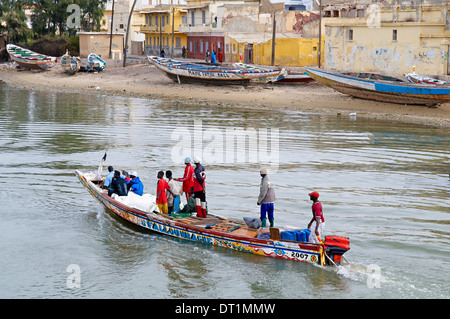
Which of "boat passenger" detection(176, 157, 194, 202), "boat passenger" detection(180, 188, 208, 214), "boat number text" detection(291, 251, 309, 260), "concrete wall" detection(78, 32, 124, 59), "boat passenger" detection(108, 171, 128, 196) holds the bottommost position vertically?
"boat number text" detection(291, 251, 309, 260)

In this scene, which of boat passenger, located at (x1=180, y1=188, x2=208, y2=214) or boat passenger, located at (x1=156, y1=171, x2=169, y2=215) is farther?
boat passenger, located at (x1=180, y1=188, x2=208, y2=214)

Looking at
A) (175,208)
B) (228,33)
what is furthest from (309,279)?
(228,33)

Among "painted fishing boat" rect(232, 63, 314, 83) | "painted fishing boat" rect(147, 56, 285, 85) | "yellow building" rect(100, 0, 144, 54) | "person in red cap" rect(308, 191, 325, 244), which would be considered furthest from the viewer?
"yellow building" rect(100, 0, 144, 54)

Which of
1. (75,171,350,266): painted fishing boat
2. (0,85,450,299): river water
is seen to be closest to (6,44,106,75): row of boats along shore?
(0,85,450,299): river water

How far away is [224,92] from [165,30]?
29073 mm

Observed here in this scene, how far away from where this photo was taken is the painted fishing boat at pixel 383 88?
34.5 meters

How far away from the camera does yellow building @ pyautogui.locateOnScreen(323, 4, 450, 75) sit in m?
36.4

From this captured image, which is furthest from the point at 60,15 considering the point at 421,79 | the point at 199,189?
the point at 199,189

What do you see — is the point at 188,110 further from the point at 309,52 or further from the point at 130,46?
the point at 130,46

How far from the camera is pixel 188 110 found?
38219 mm

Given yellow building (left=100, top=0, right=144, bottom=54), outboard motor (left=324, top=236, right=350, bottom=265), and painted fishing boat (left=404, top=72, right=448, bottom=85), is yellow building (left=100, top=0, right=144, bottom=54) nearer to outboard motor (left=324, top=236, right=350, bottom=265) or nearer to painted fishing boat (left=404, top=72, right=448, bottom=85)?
painted fishing boat (left=404, top=72, right=448, bottom=85)

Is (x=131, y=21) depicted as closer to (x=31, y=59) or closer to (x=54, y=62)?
(x=54, y=62)

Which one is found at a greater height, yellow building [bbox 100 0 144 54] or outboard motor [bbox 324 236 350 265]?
yellow building [bbox 100 0 144 54]

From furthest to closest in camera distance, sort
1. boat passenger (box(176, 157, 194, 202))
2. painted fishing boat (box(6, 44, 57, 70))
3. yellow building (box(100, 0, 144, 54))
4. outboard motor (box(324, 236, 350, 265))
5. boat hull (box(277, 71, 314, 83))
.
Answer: yellow building (box(100, 0, 144, 54)), painted fishing boat (box(6, 44, 57, 70)), boat hull (box(277, 71, 314, 83)), boat passenger (box(176, 157, 194, 202)), outboard motor (box(324, 236, 350, 265))
